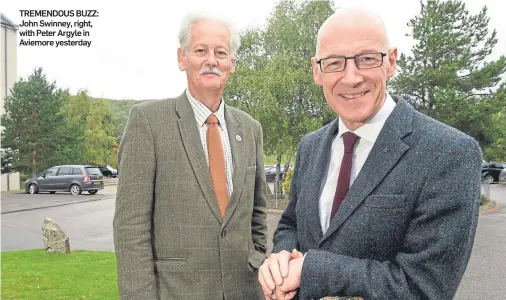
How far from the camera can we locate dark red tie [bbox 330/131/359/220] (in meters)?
1.64

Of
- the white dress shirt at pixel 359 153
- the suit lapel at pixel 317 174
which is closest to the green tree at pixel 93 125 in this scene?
the suit lapel at pixel 317 174

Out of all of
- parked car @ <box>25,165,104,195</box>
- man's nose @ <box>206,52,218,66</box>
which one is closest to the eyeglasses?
man's nose @ <box>206,52,218,66</box>

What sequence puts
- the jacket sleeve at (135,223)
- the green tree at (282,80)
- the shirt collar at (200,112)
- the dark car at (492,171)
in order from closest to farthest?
the jacket sleeve at (135,223) → the shirt collar at (200,112) → the green tree at (282,80) → the dark car at (492,171)

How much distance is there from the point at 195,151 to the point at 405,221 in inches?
47.9

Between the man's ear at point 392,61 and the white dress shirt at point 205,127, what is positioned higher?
the man's ear at point 392,61

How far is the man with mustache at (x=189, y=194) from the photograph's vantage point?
2289mm

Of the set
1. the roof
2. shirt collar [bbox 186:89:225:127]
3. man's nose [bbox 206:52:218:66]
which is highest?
the roof

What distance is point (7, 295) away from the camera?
6.64 metres

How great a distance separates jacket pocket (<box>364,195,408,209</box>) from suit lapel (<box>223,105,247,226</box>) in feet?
3.27

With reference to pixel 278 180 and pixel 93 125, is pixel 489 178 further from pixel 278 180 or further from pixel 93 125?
pixel 93 125

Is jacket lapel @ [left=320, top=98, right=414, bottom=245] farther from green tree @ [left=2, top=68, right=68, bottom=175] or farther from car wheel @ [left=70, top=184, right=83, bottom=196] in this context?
green tree @ [left=2, top=68, right=68, bottom=175]

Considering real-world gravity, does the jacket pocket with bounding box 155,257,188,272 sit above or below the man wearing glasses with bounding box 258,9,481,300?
below

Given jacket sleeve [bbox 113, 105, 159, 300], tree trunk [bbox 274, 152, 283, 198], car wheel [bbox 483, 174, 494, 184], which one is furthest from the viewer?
car wheel [bbox 483, 174, 494, 184]

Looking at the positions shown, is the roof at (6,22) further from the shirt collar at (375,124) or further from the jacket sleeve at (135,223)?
the shirt collar at (375,124)
